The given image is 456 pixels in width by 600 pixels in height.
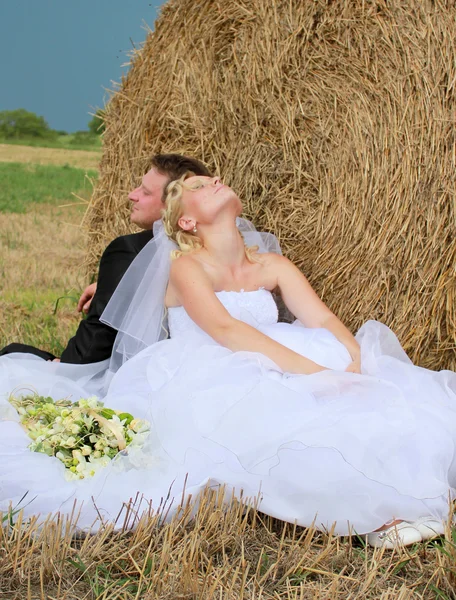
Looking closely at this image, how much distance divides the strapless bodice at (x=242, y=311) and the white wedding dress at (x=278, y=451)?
15.6 inches

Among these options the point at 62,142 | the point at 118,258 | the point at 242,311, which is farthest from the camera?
the point at 62,142

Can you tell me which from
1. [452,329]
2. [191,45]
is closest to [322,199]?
[452,329]

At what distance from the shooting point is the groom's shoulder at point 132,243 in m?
3.78

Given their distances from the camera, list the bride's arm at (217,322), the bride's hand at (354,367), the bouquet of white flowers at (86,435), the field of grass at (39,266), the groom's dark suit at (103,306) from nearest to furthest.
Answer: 1. the bouquet of white flowers at (86,435)
2. the bride's arm at (217,322)
3. the bride's hand at (354,367)
4. the groom's dark suit at (103,306)
5. the field of grass at (39,266)

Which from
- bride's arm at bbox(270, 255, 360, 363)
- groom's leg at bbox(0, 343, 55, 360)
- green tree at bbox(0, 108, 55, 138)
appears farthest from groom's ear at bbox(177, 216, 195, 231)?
green tree at bbox(0, 108, 55, 138)

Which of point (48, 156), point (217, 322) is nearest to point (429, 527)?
point (217, 322)

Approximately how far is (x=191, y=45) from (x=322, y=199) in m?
1.20

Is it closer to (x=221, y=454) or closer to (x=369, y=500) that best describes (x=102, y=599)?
(x=221, y=454)

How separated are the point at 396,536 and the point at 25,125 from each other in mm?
30443

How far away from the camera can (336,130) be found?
3.82 metres

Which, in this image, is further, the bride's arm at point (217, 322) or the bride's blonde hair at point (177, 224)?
the bride's blonde hair at point (177, 224)

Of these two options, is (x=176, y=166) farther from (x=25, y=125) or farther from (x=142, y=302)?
(x=25, y=125)

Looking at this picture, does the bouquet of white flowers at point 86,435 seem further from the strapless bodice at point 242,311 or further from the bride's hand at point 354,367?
the bride's hand at point 354,367

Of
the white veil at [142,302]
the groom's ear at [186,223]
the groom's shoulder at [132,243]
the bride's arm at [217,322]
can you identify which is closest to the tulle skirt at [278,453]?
the bride's arm at [217,322]
